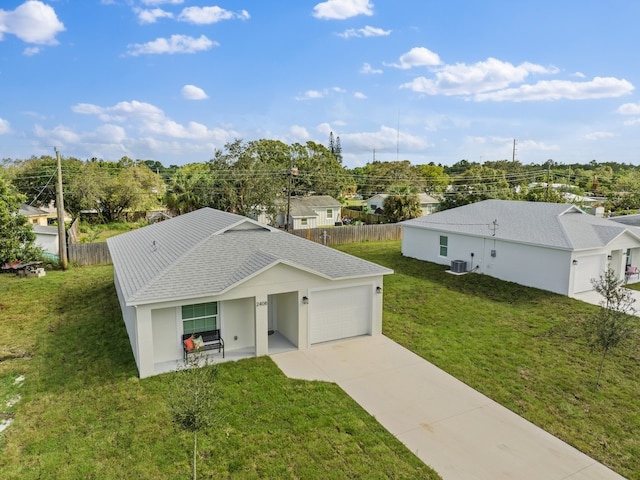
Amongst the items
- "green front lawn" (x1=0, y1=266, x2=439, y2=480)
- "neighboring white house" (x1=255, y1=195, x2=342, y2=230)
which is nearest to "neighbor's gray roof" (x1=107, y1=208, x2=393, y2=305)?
"green front lawn" (x1=0, y1=266, x2=439, y2=480)

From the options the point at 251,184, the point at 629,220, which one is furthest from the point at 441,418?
the point at 251,184

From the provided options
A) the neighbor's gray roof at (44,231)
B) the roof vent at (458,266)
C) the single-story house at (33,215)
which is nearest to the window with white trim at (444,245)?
the roof vent at (458,266)

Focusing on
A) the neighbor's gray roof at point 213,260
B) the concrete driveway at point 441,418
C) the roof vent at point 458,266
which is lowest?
the concrete driveway at point 441,418

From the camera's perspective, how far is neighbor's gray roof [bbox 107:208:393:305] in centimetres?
1162

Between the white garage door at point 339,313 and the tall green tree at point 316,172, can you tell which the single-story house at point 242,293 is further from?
the tall green tree at point 316,172

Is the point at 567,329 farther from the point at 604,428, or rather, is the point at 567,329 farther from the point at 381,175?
the point at 381,175

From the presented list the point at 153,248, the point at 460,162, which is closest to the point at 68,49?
the point at 153,248

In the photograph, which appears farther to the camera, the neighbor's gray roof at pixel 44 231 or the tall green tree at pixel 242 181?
the tall green tree at pixel 242 181

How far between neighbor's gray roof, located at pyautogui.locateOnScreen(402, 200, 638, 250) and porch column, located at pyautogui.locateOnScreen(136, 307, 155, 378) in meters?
17.3

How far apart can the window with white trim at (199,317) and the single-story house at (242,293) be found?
0.09 feet

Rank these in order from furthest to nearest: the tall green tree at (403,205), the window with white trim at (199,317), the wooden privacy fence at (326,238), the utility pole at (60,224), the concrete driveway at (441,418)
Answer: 1. the tall green tree at (403,205)
2. the wooden privacy fence at (326,238)
3. the utility pole at (60,224)
4. the window with white trim at (199,317)
5. the concrete driveway at (441,418)

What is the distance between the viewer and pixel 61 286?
21172 millimetres

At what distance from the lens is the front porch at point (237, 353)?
1149 centimetres

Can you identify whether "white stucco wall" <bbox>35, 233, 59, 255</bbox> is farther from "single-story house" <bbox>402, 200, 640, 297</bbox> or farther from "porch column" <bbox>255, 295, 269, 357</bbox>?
"single-story house" <bbox>402, 200, 640, 297</bbox>
